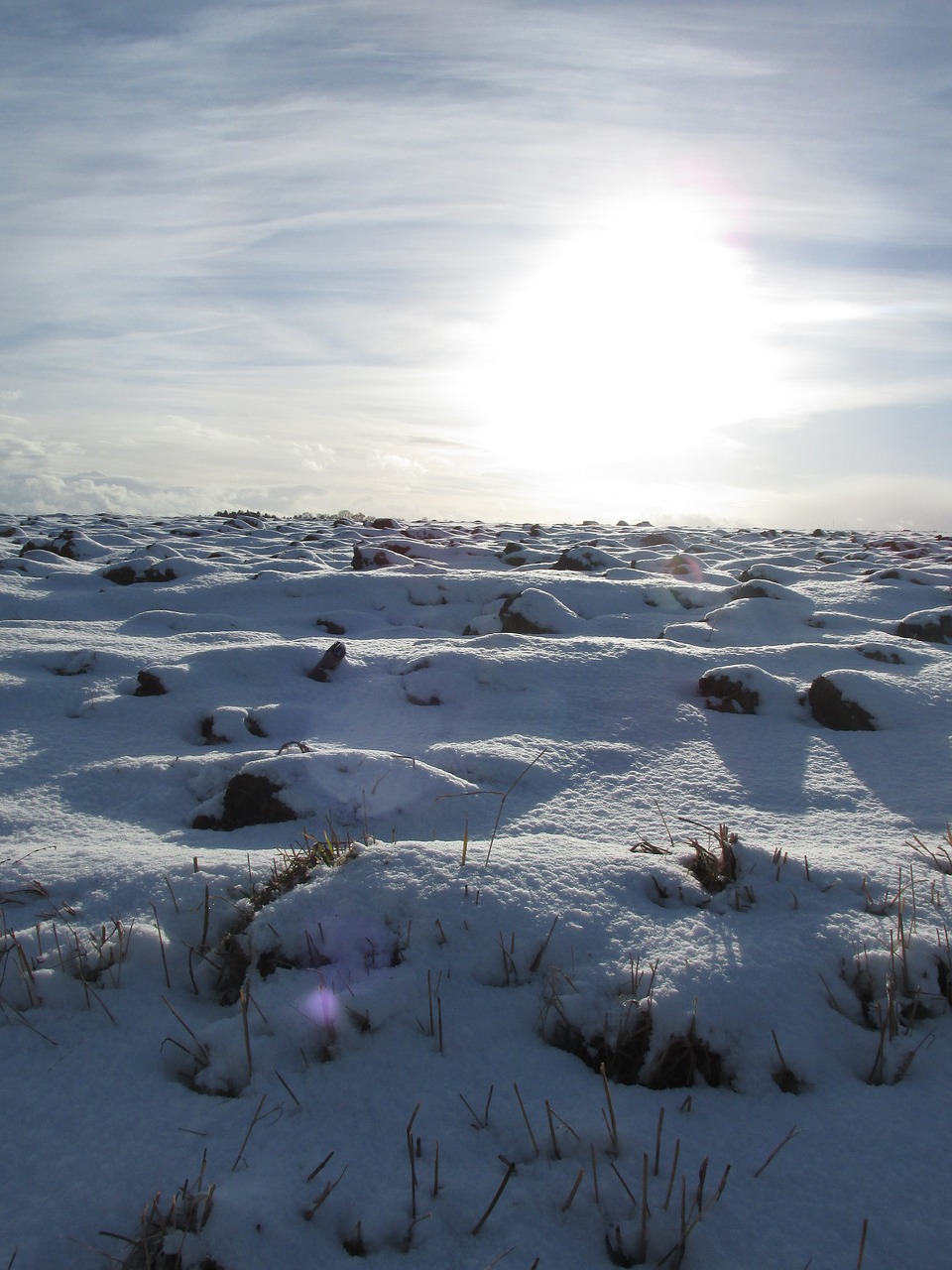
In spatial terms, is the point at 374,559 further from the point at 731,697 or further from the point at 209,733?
the point at 731,697

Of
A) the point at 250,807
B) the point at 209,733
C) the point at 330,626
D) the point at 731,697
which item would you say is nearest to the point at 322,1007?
the point at 250,807

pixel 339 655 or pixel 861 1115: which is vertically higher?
pixel 339 655

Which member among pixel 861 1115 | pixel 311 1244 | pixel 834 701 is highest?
pixel 834 701

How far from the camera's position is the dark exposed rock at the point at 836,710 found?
10.1ft

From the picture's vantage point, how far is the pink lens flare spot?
1.46m

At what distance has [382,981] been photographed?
5.06 ft

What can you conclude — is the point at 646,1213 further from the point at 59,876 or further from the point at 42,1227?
the point at 59,876

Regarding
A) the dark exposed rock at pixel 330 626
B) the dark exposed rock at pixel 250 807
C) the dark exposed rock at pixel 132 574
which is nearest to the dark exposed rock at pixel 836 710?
the dark exposed rock at pixel 250 807

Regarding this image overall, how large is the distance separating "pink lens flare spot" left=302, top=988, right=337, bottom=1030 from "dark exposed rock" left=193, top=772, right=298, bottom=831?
894 mm

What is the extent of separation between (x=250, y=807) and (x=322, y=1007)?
3.30ft

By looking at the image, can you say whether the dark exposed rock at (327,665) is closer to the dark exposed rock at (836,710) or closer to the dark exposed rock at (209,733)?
the dark exposed rock at (209,733)

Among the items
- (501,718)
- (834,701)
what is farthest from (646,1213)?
(834,701)

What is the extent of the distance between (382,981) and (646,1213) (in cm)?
66

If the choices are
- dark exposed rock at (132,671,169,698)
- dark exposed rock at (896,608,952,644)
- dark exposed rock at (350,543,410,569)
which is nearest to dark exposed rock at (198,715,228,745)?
dark exposed rock at (132,671,169,698)
